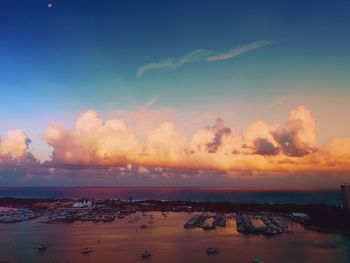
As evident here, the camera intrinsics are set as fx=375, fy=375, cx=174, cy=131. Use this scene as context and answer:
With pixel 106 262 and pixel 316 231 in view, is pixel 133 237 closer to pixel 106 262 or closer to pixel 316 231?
pixel 106 262

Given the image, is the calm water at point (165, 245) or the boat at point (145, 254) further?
the boat at point (145, 254)

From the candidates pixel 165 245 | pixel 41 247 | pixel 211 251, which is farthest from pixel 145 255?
pixel 41 247

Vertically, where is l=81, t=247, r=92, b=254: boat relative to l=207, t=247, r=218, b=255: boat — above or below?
below

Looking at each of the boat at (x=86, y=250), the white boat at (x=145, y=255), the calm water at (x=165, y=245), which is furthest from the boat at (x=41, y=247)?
the white boat at (x=145, y=255)

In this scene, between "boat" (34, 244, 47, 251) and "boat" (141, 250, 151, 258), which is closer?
"boat" (141, 250, 151, 258)

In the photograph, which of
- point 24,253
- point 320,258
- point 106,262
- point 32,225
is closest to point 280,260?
point 320,258

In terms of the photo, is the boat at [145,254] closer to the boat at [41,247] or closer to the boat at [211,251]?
the boat at [211,251]

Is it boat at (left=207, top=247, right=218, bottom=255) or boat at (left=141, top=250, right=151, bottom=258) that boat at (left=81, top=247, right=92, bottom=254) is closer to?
boat at (left=141, top=250, right=151, bottom=258)

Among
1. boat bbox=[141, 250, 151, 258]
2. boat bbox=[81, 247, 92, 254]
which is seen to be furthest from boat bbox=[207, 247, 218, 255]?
boat bbox=[81, 247, 92, 254]
